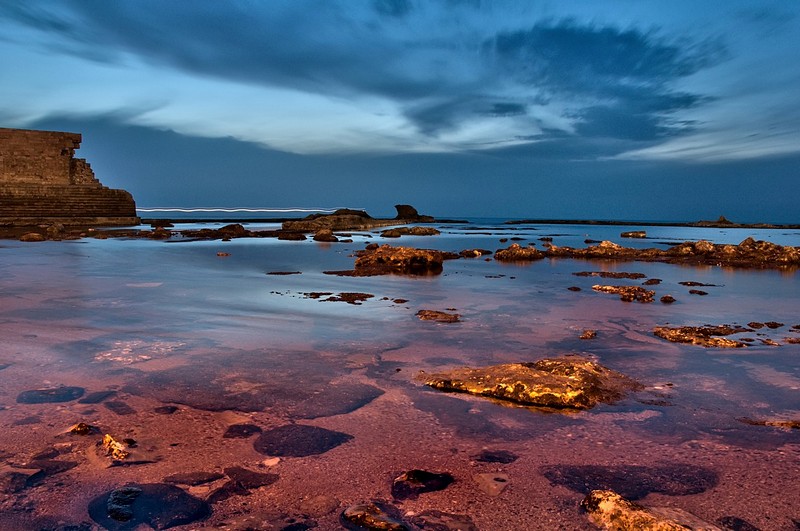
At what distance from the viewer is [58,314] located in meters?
5.84

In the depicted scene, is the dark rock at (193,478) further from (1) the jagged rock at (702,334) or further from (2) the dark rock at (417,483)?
(1) the jagged rock at (702,334)

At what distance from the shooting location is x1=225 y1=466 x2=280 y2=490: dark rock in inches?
87.0

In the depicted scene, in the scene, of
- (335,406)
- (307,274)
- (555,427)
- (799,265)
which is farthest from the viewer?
(799,265)

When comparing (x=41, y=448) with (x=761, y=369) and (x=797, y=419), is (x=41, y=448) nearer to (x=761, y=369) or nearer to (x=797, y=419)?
(x=797, y=419)

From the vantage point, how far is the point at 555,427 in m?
2.91

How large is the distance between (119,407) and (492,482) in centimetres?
233

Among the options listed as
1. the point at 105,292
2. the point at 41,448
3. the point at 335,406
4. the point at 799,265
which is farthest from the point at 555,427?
the point at 799,265

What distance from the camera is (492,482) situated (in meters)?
2.27

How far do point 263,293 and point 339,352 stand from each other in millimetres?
3946

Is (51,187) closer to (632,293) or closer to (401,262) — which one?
(401,262)

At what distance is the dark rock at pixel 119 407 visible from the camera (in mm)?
2975

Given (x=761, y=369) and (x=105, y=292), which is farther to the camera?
(x=105, y=292)

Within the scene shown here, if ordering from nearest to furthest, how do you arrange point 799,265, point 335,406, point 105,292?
point 335,406 < point 105,292 < point 799,265

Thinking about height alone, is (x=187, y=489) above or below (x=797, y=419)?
below
